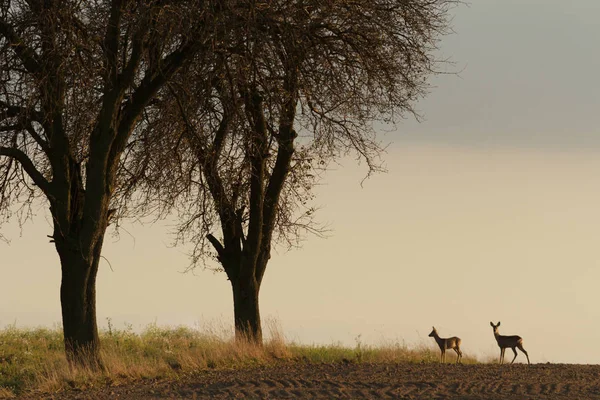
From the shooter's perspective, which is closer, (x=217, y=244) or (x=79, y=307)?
(x=79, y=307)

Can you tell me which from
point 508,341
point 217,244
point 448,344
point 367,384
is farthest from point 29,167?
point 508,341

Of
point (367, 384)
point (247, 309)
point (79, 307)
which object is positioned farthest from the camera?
point (247, 309)

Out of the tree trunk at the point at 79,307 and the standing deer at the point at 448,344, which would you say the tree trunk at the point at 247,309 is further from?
the standing deer at the point at 448,344

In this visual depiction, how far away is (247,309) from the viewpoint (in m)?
18.4

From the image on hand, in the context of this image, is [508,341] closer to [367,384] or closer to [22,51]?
[367,384]

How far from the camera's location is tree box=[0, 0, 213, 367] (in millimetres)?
14484

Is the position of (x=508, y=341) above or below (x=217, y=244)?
below

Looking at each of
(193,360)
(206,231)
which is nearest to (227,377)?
(193,360)

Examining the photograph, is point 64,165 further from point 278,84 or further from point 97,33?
point 278,84

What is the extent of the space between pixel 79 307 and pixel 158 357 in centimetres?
312

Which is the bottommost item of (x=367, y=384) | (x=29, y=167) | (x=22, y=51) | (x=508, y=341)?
(x=367, y=384)

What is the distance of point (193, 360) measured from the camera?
15.7 metres

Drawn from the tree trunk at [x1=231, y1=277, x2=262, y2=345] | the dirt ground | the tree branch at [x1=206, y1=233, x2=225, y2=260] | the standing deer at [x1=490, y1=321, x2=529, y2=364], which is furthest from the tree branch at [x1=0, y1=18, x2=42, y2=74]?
the standing deer at [x1=490, y1=321, x2=529, y2=364]

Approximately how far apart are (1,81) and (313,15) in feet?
20.5
